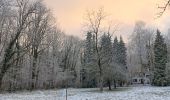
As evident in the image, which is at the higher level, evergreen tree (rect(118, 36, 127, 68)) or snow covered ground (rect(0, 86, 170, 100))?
evergreen tree (rect(118, 36, 127, 68))

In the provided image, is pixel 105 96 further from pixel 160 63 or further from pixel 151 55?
Answer: pixel 151 55

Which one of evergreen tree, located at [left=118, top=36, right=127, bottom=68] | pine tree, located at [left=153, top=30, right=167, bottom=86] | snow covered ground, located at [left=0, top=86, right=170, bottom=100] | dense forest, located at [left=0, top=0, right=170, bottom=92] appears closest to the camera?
snow covered ground, located at [left=0, top=86, right=170, bottom=100]

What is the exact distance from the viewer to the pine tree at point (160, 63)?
60.1 metres

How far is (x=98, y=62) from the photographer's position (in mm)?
47125

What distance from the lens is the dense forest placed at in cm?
3912

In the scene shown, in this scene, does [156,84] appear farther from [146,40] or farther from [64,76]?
[64,76]

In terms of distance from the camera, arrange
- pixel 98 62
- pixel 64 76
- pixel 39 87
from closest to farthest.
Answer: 1. pixel 98 62
2. pixel 39 87
3. pixel 64 76

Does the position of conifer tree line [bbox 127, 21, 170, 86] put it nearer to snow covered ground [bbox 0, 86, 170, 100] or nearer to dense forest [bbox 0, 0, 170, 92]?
dense forest [bbox 0, 0, 170, 92]

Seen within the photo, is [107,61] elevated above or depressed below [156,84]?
above

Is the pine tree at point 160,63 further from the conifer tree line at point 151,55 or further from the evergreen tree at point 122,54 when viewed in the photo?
the evergreen tree at point 122,54

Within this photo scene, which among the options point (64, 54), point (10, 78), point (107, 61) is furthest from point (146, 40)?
point (10, 78)

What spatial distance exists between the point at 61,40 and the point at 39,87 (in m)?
19.7

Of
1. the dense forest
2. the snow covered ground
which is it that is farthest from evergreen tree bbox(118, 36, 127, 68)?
the snow covered ground

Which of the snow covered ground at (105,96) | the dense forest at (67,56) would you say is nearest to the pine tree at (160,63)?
the dense forest at (67,56)
